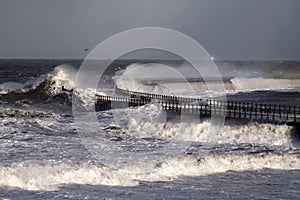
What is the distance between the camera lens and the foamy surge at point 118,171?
71.0 ft

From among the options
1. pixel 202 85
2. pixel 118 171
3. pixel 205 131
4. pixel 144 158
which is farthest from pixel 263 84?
pixel 118 171

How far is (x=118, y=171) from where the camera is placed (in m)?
23.4

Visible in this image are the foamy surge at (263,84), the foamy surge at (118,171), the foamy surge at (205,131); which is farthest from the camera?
the foamy surge at (263,84)

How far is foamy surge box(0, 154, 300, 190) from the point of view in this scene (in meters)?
21.6

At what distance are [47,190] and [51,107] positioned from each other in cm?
4145

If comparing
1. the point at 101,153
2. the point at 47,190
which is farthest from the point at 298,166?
the point at 47,190

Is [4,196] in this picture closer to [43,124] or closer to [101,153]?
[101,153]

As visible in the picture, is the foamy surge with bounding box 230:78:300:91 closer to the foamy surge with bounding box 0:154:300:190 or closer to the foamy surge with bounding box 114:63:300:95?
the foamy surge with bounding box 114:63:300:95

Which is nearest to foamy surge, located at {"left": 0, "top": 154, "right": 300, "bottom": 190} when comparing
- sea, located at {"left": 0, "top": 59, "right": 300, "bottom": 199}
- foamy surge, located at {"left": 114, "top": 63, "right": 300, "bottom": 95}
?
sea, located at {"left": 0, "top": 59, "right": 300, "bottom": 199}

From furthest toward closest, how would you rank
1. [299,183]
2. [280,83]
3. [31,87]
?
[280,83] < [31,87] < [299,183]

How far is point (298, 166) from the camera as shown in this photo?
26.5 m

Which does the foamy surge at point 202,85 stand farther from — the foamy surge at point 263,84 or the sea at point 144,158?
the sea at point 144,158

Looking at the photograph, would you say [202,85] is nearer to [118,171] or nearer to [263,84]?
[263,84]

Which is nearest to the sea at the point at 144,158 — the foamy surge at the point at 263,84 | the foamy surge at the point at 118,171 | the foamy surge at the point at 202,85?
the foamy surge at the point at 118,171
